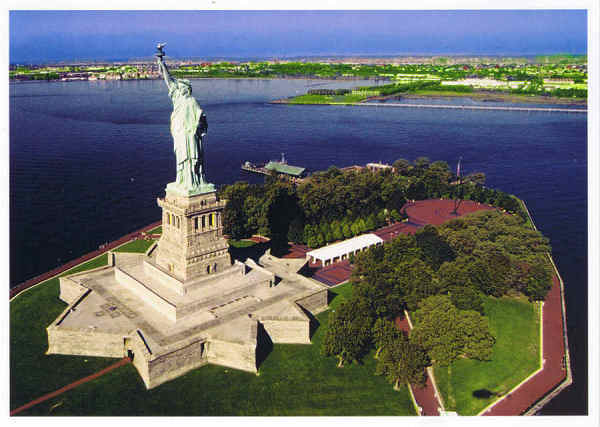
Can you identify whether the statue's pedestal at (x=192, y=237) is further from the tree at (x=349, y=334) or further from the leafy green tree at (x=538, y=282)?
the leafy green tree at (x=538, y=282)

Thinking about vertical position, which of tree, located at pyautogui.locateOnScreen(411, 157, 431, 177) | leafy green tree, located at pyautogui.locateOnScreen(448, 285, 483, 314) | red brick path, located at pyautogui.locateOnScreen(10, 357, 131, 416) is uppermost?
tree, located at pyautogui.locateOnScreen(411, 157, 431, 177)

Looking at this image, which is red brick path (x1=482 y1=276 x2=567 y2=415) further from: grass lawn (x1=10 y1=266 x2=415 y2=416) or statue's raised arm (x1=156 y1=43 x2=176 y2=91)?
statue's raised arm (x1=156 y1=43 x2=176 y2=91)

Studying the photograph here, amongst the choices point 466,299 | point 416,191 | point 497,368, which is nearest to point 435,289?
point 466,299

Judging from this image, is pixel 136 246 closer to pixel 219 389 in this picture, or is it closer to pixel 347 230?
pixel 347 230

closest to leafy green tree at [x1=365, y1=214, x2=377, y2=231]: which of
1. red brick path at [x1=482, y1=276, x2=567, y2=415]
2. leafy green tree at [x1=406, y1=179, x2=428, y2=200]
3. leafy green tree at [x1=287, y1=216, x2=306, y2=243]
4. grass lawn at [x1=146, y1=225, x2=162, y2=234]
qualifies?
leafy green tree at [x1=287, y1=216, x2=306, y2=243]

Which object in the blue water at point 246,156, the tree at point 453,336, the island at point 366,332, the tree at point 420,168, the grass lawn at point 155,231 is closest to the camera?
the island at point 366,332

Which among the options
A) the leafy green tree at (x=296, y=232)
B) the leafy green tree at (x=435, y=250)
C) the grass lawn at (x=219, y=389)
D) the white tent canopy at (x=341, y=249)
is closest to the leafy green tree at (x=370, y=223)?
the white tent canopy at (x=341, y=249)

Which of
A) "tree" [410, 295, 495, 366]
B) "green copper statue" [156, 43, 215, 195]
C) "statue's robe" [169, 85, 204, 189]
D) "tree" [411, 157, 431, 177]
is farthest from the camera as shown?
"tree" [411, 157, 431, 177]
